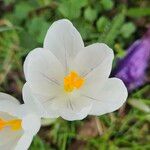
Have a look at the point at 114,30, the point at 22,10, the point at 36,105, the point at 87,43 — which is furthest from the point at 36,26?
the point at 36,105

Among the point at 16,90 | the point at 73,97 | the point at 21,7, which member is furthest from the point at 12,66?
the point at 73,97

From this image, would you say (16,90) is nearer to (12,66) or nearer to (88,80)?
(12,66)

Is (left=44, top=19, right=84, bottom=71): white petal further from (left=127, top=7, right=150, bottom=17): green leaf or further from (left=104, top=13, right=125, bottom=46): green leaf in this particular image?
(left=127, top=7, right=150, bottom=17): green leaf

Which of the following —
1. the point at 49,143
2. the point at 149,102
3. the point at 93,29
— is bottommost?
the point at 49,143

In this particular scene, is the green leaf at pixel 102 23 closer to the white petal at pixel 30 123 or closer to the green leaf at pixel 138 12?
the green leaf at pixel 138 12

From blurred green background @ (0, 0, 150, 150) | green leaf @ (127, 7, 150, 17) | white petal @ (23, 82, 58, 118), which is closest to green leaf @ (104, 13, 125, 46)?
blurred green background @ (0, 0, 150, 150)

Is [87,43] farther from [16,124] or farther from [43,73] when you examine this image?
[16,124]
